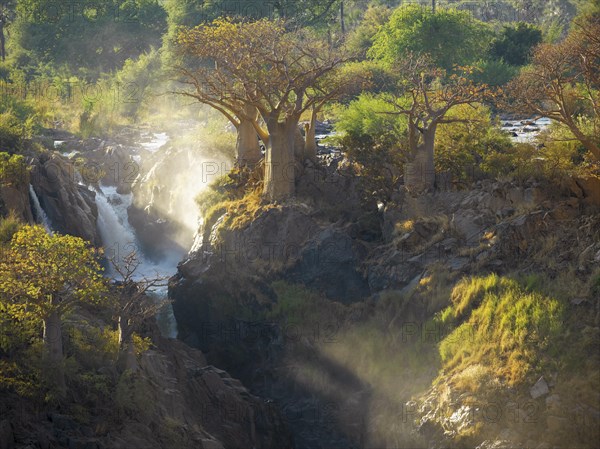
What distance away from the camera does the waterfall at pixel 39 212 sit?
152ft

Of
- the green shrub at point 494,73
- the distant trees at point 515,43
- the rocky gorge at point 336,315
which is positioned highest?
the distant trees at point 515,43

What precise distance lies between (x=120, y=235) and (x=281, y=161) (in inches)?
470

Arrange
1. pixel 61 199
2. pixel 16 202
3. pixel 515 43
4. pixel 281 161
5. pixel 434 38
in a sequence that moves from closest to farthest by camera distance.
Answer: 1. pixel 16 202
2. pixel 281 161
3. pixel 61 199
4. pixel 434 38
5. pixel 515 43

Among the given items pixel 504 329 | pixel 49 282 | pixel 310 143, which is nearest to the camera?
pixel 49 282

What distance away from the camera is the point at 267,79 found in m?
44.9

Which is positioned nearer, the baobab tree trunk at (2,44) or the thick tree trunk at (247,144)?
the thick tree trunk at (247,144)

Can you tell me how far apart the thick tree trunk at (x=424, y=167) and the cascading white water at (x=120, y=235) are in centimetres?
1209

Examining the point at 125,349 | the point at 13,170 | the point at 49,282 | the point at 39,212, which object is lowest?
the point at 125,349

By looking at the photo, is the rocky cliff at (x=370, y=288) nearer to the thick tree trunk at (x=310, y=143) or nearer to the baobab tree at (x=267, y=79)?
the thick tree trunk at (x=310, y=143)

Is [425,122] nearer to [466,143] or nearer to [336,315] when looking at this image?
[466,143]

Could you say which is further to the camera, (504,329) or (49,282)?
(504,329)

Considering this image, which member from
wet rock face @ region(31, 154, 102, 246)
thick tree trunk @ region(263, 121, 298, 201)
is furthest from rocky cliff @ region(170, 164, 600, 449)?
wet rock face @ region(31, 154, 102, 246)

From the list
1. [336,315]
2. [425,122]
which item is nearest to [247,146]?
[425,122]

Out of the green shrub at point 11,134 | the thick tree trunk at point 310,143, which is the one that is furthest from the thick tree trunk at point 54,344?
the green shrub at point 11,134
